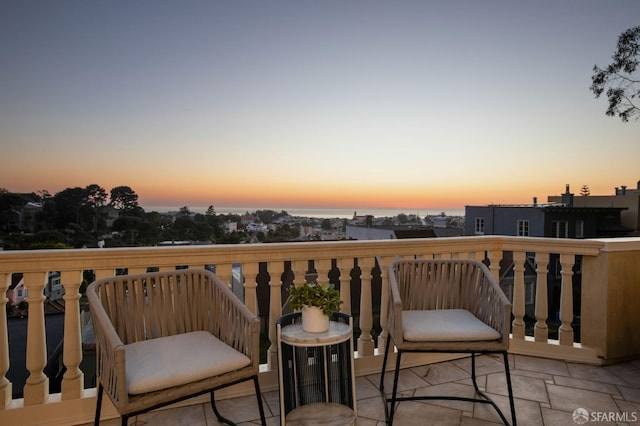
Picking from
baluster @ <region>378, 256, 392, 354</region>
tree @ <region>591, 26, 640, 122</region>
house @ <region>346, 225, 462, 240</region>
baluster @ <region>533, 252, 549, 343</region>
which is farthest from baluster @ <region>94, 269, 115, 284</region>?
tree @ <region>591, 26, 640, 122</region>

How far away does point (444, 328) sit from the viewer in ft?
7.01

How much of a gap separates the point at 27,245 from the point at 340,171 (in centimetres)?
545

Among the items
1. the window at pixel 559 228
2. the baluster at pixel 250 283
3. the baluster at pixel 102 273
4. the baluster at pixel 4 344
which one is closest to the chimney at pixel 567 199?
the window at pixel 559 228

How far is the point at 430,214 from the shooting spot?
6.50m

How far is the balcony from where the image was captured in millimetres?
2111

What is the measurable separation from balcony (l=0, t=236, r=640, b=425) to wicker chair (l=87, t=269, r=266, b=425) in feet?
0.85

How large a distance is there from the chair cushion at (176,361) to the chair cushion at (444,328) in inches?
37.5

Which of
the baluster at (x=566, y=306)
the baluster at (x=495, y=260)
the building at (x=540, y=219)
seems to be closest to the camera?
the baluster at (x=566, y=306)

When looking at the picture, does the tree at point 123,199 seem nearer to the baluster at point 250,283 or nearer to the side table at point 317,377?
the baluster at point 250,283

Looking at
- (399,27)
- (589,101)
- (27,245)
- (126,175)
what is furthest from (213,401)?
(589,101)

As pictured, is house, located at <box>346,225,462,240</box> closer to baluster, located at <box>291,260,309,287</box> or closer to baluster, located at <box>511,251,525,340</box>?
baluster, located at <box>511,251,525,340</box>

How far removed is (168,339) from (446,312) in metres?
1.70

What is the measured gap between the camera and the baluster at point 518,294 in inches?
120

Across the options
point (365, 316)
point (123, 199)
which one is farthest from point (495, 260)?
point (123, 199)
